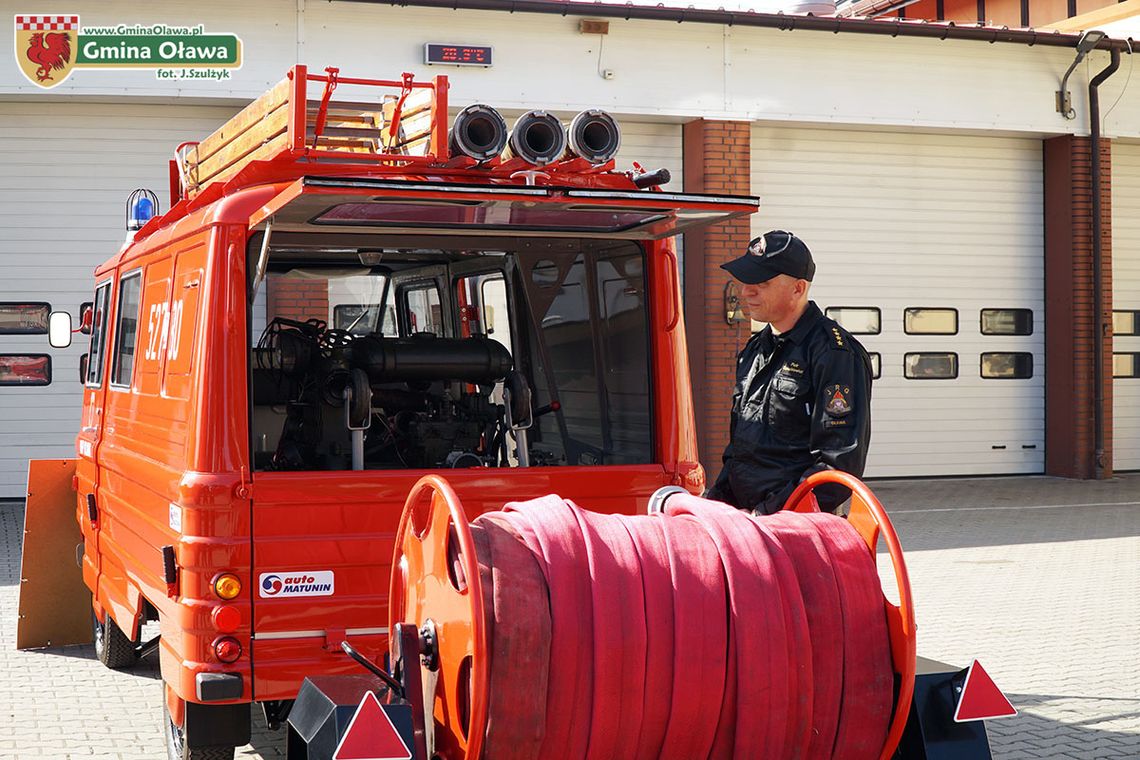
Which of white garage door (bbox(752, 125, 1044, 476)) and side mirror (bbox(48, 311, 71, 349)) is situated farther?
white garage door (bbox(752, 125, 1044, 476))

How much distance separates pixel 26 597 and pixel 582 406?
415 cm

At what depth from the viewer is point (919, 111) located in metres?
15.3

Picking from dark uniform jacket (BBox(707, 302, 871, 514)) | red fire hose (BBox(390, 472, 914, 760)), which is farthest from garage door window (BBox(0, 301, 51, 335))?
red fire hose (BBox(390, 472, 914, 760))

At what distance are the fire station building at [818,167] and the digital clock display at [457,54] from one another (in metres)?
0.03

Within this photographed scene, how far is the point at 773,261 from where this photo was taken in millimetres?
4539

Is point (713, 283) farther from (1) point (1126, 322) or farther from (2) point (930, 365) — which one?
(1) point (1126, 322)

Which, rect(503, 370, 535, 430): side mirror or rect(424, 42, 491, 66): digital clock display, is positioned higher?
rect(424, 42, 491, 66): digital clock display

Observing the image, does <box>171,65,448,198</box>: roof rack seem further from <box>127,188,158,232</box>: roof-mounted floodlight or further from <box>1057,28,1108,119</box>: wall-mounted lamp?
<box>1057,28,1108,119</box>: wall-mounted lamp

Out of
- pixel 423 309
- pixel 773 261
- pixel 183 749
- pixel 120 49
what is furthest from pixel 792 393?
pixel 120 49

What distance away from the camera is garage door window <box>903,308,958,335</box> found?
1612 centimetres

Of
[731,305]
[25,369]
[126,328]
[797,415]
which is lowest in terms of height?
[797,415]

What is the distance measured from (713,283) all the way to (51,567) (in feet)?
26.8

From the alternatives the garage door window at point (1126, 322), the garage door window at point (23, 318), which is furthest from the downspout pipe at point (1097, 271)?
the garage door window at point (23, 318)

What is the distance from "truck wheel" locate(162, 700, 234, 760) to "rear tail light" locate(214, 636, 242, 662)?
1.42 feet
